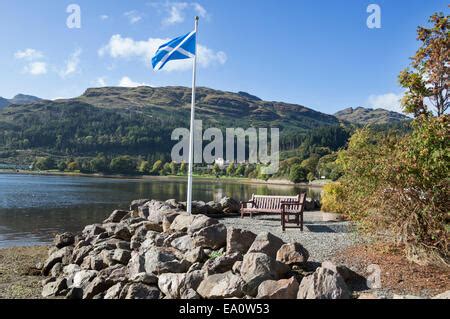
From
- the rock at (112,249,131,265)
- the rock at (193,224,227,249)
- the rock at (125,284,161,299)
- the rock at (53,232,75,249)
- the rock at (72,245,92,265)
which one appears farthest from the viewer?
the rock at (53,232,75,249)

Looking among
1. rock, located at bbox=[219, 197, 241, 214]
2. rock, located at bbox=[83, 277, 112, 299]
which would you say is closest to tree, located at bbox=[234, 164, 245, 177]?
rock, located at bbox=[219, 197, 241, 214]

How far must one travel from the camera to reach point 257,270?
8.59 metres

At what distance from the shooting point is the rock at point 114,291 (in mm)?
9672

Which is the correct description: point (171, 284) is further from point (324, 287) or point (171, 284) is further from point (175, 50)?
point (175, 50)

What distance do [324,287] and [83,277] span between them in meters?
7.23

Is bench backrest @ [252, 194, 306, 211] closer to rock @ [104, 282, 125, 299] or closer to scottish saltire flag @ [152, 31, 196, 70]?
scottish saltire flag @ [152, 31, 196, 70]

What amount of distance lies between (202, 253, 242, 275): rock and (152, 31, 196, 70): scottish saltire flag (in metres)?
10.5

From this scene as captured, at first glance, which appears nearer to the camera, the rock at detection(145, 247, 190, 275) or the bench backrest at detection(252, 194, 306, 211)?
the rock at detection(145, 247, 190, 275)

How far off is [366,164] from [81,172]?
550 ft

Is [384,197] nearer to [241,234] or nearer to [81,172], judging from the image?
[241,234]

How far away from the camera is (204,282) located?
8914 millimetres

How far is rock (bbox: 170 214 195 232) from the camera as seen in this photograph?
1410cm

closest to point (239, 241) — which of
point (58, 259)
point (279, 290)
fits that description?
point (279, 290)
